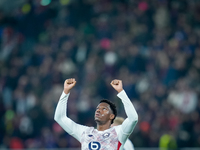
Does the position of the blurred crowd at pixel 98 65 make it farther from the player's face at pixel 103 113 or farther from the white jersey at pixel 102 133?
the white jersey at pixel 102 133

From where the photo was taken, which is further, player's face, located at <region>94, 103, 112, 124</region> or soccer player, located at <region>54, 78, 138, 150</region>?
player's face, located at <region>94, 103, 112, 124</region>

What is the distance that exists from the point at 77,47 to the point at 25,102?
289 cm

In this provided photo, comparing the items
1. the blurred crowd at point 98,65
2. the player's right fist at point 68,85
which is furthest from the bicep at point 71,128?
the blurred crowd at point 98,65

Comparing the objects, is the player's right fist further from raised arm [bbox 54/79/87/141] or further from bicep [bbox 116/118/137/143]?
bicep [bbox 116/118/137/143]

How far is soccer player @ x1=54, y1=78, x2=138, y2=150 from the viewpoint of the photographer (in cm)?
607

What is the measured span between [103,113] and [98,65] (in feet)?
27.4

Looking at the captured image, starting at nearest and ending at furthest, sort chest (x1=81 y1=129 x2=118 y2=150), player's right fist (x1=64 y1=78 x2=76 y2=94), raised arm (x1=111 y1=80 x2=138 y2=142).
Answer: raised arm (x1=111 y1=80 x2=138 y2=142)
chest (x1=81 y1=129 x2=118 y2=150)
player's right fist (x1=64 y1=78 x2=76 y2=94)

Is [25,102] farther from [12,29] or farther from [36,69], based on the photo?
[12,29]

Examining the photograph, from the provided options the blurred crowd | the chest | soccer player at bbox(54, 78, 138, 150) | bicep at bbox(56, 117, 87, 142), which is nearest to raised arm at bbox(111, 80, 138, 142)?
soccer player at bbox(54, 78, 138, 150)

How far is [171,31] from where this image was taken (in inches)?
633

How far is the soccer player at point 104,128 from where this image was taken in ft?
19.9

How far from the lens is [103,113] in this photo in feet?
21.2

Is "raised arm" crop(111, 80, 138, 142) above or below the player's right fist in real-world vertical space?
below

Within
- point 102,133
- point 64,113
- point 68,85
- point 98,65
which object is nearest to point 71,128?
point 64,113
